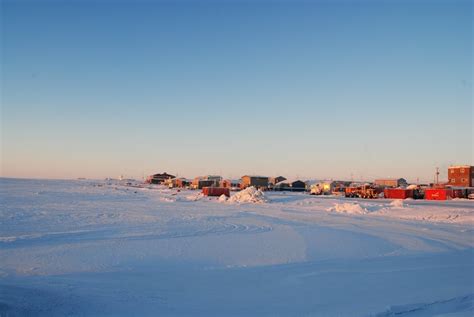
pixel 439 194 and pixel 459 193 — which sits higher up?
pixel 459 193

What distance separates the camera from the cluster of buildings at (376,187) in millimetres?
47659

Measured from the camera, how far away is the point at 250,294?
7324 millimetres

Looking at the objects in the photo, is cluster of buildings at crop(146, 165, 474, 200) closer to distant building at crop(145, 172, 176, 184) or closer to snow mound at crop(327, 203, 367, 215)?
snow mound at crop(327, 203, 367, 215)

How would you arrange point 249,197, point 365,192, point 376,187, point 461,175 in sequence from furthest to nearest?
point 461,175 → point 376,187 → point 365,192 → point 249,197

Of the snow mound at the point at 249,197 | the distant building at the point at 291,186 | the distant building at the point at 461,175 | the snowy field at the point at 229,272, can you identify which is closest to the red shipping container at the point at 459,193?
the distant building at the point at 461,175

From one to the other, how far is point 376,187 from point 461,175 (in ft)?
60.3

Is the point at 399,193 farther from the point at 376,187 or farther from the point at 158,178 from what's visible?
the point at 158,178

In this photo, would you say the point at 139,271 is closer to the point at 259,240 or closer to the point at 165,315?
the point at 165,315

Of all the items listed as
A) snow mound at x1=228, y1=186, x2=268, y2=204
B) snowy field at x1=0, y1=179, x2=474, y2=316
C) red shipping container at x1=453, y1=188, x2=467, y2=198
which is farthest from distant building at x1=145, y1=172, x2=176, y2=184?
snowy field at x1=0, y1=179, x2=474, y2=316

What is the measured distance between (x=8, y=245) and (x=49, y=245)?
1.16 metres

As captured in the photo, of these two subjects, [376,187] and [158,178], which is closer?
[376,187]

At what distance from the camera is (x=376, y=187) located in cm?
5597

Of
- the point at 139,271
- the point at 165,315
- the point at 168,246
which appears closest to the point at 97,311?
the point at 165,315

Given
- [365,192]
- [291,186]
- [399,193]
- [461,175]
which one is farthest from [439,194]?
[291,186]
